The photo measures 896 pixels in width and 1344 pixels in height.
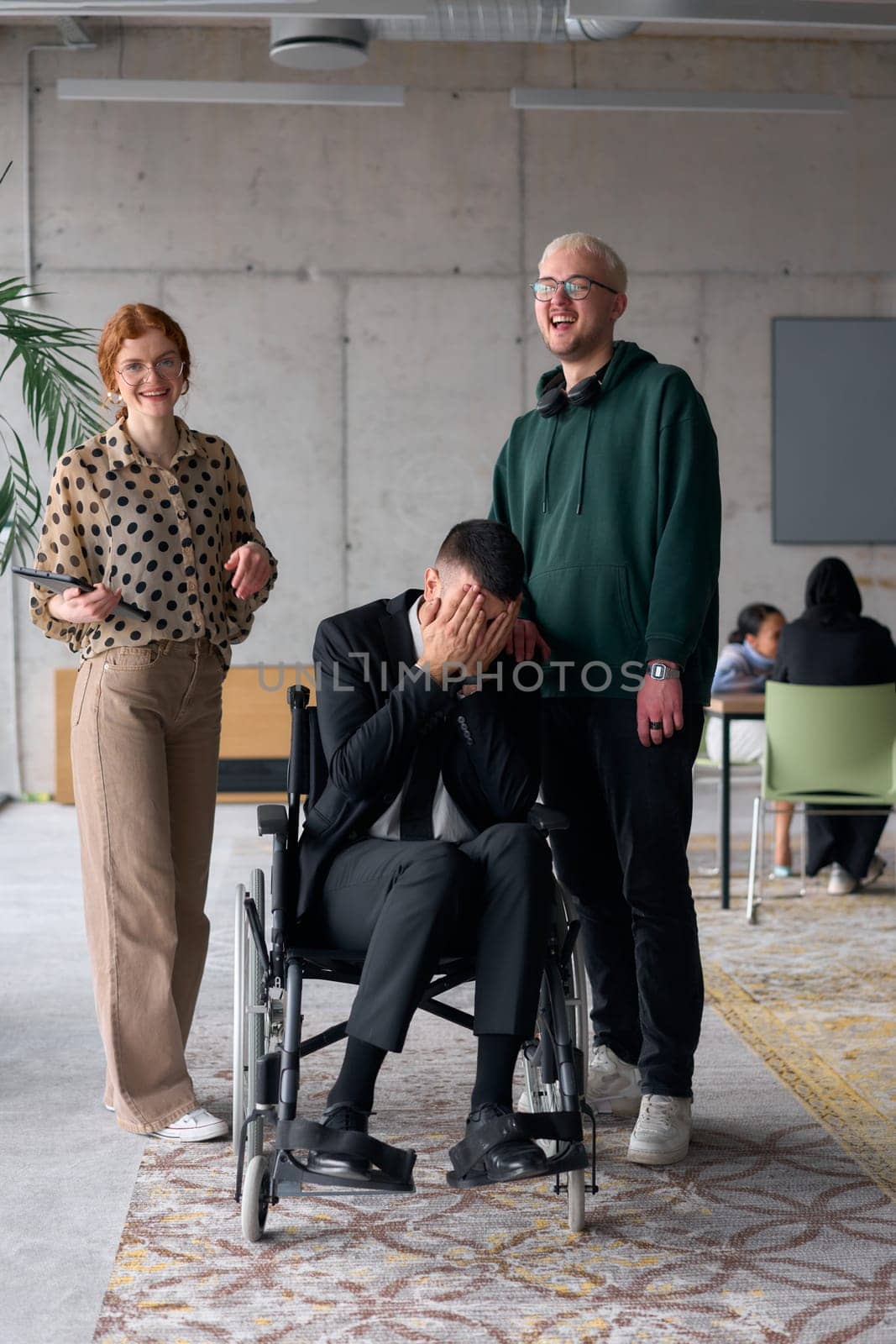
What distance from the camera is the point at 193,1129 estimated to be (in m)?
2.71

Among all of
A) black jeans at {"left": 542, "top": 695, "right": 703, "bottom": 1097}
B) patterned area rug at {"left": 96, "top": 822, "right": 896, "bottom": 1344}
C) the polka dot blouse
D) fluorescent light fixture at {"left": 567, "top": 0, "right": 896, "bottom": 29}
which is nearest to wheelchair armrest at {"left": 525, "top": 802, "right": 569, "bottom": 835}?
black jeans at {"left": 542, "top": 695, "right": 703, "bottom": 1097}

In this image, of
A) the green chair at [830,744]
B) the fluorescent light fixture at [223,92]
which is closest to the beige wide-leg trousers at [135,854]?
the green chair at [830,744]

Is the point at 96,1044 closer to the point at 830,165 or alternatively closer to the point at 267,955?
the point at 267,955

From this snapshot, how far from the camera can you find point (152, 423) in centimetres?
271

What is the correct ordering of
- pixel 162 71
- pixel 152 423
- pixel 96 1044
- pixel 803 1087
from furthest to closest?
1. pixel 162 71
2. pixel 96 1044
3. pixel 803 1087
4. pixel 152 423

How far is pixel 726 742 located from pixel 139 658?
3028 millimetres

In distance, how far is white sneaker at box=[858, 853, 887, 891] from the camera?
534 centimetres

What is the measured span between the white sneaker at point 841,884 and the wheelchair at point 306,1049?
3006 millimetres

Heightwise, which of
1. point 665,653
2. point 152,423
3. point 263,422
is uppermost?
point 263,422

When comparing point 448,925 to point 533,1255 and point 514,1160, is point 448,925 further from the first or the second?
point 533,1255

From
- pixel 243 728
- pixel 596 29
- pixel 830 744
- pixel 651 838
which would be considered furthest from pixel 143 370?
pixel 243 728

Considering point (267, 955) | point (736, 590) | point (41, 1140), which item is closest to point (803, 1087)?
point (267, 955)

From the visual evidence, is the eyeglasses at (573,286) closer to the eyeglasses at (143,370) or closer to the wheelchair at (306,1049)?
the eyeglasses at (143,370)

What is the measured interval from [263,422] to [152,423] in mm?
5721
